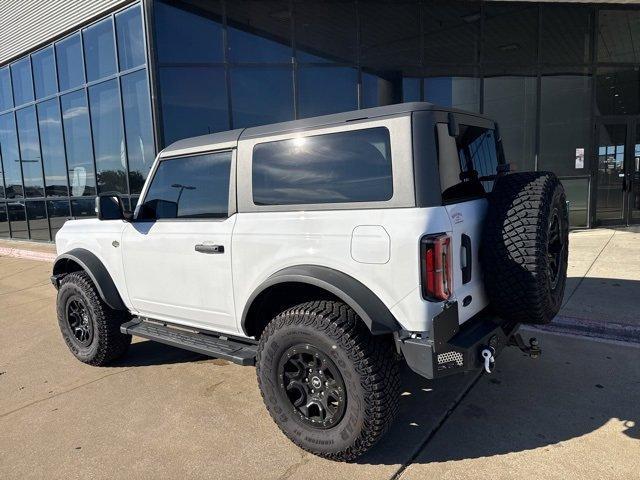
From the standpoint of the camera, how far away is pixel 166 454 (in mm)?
2771

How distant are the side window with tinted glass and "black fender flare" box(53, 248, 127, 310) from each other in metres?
0.67

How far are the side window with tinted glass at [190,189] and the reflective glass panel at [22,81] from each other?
12.0 m

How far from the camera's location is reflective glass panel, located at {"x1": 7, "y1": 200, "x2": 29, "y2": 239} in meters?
14.1

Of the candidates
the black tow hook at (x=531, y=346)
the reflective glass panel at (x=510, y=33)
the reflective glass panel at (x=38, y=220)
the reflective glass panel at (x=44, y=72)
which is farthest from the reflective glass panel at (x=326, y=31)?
the reflective glass panel at (x=38, y=220)

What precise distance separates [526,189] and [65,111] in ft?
40.4

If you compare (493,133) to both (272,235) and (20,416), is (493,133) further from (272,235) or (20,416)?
(20,416)

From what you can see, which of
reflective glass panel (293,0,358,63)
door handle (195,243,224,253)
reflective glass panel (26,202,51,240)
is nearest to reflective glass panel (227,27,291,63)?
reflective glass panel (293,0,358,63)

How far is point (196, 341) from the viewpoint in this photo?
3.36 meters

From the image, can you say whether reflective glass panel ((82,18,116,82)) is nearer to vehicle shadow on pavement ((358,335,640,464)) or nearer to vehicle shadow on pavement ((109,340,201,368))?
vehicle shadow on pavement ((109,340,201,368))

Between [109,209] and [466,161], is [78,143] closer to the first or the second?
[109,209]

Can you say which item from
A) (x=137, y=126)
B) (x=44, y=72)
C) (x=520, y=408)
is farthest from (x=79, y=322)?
(x=44, y=72)

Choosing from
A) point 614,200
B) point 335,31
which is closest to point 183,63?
point 335,31

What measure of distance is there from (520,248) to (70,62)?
1231 cm

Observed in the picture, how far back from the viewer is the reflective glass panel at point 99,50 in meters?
10.2
